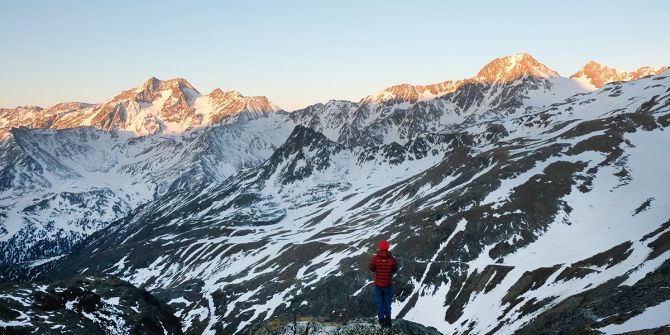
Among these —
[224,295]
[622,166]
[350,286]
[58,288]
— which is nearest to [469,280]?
[350,286]

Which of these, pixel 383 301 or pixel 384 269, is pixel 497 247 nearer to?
pixel 383 301

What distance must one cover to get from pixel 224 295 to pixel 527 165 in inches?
3682

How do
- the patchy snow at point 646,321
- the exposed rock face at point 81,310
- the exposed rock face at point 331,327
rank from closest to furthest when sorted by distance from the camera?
the exposed rock face at point 331,327, the patchy snow at point 646,321, the exposed rock face at point 81,310

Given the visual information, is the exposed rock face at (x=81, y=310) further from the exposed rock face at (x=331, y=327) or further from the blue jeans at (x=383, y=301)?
the blue jeans at (x=383, y=301)

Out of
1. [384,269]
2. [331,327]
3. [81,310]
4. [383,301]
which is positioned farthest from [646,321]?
[81,310]

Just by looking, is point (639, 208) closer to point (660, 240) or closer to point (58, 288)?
point (660, 240)

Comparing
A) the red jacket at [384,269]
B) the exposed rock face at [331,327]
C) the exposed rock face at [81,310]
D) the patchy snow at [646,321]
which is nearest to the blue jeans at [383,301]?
the red jacket at [384,269]

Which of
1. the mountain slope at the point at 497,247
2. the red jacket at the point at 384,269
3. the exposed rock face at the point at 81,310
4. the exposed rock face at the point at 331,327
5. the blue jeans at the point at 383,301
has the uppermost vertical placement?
the red jacket at the point at 384,269

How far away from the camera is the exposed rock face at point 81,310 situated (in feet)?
198

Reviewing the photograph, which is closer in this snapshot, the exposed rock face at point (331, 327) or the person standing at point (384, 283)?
the exposed rock face at point (331, 327)

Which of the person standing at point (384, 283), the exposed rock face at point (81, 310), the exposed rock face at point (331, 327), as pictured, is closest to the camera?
the exposed rock face at point (331, 327)

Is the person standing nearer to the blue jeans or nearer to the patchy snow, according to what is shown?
the blue jeans

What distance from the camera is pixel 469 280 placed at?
105 meters

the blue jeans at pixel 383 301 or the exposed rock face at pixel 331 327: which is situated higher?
the blue jeans at pixel 383 301
